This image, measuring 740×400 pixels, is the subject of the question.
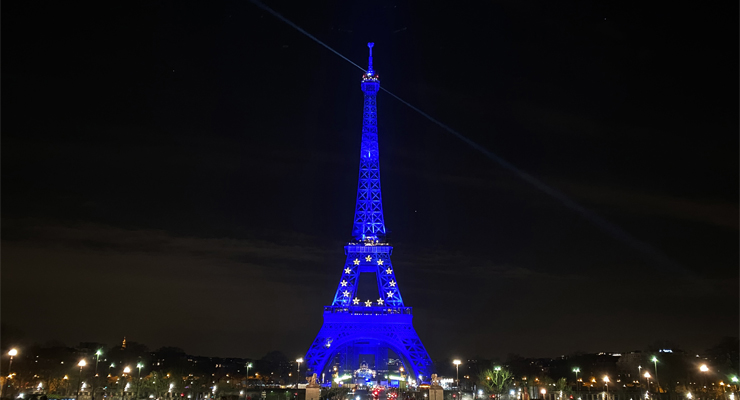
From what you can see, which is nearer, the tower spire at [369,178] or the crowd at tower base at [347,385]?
the crowd at tower base at [347,385]

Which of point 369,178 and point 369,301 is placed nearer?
→ point 369,301

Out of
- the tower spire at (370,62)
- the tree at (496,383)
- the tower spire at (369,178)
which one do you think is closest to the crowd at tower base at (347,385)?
the tree at (496,383)

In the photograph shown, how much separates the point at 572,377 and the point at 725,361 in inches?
2087

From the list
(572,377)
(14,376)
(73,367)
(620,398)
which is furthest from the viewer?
(572,377)

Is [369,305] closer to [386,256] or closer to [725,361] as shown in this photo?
[386,256]

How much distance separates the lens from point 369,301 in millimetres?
91250

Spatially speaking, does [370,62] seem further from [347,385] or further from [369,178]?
[347,385]

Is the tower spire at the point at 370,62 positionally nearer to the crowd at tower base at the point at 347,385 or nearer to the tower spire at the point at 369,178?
the tower spire at the point at 369,178

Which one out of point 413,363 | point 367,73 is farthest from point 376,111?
point 413,363

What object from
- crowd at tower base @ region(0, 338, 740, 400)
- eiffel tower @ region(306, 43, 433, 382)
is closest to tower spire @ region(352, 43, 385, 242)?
eiffel tower @ region(306, 43, 433, 382)

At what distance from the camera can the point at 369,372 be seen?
135 metres

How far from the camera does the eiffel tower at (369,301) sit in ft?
282

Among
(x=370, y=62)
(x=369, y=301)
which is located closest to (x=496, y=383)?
(x=369, y=301)

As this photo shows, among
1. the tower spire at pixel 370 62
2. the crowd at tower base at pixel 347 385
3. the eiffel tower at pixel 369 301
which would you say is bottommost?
the crowd at tower base at pixel 347 385
